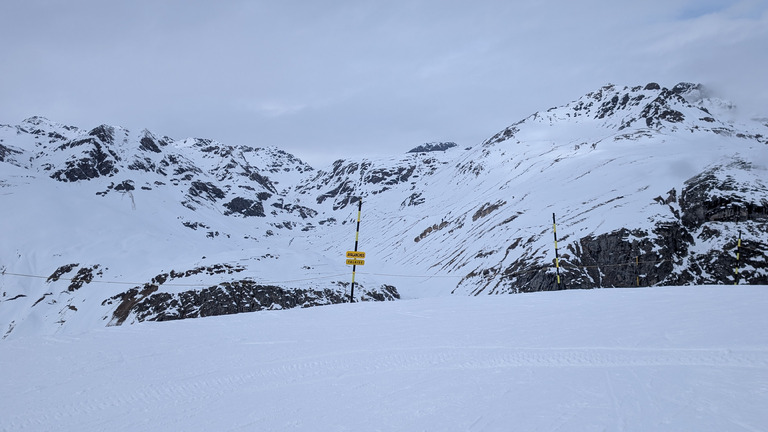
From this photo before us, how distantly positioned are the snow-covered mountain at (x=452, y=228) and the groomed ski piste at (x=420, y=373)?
24863 millimetres

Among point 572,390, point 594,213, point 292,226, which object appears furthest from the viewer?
point 292,226

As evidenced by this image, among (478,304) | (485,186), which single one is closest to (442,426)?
(478,304)

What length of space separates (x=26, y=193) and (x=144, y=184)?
37.5 metres

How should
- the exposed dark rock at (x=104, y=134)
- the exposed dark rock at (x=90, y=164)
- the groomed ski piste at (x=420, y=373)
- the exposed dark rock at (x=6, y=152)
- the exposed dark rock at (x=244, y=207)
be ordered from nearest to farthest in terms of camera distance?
the groomed ski piste at (x=420, y=373)
the exposed dark rock at (x=90, y=164)
the exposed dark rock at (x=6, y=152)
the exposed dark rock at (x=104, y=134)
the exposed dark rock at (x=244, y=207)

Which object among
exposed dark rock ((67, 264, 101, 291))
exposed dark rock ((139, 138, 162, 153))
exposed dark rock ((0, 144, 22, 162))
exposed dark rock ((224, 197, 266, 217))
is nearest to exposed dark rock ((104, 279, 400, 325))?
exposed dark rock ((67, 264, 101, 291))

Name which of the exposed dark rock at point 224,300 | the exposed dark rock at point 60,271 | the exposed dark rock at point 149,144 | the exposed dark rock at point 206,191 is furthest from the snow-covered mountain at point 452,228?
the exposed dark rock at point 149,144

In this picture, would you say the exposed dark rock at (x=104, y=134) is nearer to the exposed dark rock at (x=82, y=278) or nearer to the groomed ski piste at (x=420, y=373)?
the exposed dark rock at (x=82, y=278)

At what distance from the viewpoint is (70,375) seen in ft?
26.7

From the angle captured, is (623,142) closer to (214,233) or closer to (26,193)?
(214,233)

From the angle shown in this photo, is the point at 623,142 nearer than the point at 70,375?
No

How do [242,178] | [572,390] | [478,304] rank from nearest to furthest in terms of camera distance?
[572,390]
[478,304]
[242,178]

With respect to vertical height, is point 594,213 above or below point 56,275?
above

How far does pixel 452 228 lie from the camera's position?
7619 cm

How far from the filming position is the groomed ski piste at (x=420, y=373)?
5516mm
